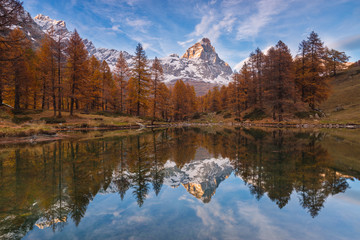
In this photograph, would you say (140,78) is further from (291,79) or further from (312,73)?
(312,73)

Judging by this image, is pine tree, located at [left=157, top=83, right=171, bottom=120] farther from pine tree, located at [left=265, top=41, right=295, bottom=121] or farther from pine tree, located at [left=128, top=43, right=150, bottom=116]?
pine tree, located at [left=265, top=41, right=295, bottom=121]

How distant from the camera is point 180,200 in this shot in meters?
5.20

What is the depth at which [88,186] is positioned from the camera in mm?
5969

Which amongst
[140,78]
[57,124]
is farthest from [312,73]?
[57,124]

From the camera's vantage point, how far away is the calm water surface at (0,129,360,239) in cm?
366

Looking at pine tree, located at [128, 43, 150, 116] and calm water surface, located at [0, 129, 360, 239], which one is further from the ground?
pine tree, located at [128, 43, 150, 116]

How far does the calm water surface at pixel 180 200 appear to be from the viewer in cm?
366

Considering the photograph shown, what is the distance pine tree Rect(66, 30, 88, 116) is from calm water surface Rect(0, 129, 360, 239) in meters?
27.9

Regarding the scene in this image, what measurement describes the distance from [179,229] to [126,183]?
10.4 feet

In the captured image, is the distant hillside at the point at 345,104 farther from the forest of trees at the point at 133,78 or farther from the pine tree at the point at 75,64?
the pine tree at the point at 75,64

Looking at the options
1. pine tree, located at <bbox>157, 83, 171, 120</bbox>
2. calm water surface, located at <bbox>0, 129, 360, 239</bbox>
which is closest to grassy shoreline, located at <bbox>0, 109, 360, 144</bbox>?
pine tree, located at <bbox>157, 83, 171, 120</bbox>

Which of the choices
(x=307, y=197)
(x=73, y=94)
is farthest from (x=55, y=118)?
(x=307, y=197)

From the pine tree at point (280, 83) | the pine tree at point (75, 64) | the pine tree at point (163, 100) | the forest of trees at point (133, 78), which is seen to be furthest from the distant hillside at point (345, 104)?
the pine tree at point (75, 64)

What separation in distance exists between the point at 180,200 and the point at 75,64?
117 ft
